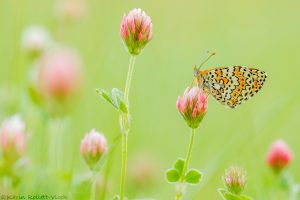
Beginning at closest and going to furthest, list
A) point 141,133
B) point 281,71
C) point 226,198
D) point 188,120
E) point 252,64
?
1. point 226,198
2. point 188,120
3. point 141,133
4. point 252,64
5. point 281,71

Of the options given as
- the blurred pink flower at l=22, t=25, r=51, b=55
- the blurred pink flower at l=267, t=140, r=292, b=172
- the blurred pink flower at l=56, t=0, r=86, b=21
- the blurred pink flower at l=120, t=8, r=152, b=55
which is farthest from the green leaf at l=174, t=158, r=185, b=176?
the blurred pink flower at l=56, t=0, r=86, b=21

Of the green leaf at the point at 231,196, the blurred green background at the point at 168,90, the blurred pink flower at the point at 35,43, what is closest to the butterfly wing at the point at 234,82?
the blurred green background at the point at 168,90

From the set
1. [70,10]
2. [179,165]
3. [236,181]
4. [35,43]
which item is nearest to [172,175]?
[179,165]

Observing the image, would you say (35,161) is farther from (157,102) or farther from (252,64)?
(252,64)

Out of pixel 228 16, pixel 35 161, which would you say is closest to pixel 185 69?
pixel 228 16

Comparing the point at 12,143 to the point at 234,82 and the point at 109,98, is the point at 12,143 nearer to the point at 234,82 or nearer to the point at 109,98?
the point at 109,98

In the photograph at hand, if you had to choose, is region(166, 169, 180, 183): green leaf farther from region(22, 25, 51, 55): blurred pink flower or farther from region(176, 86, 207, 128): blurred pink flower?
region(22, 25, 51, 55): blurred pink flower
